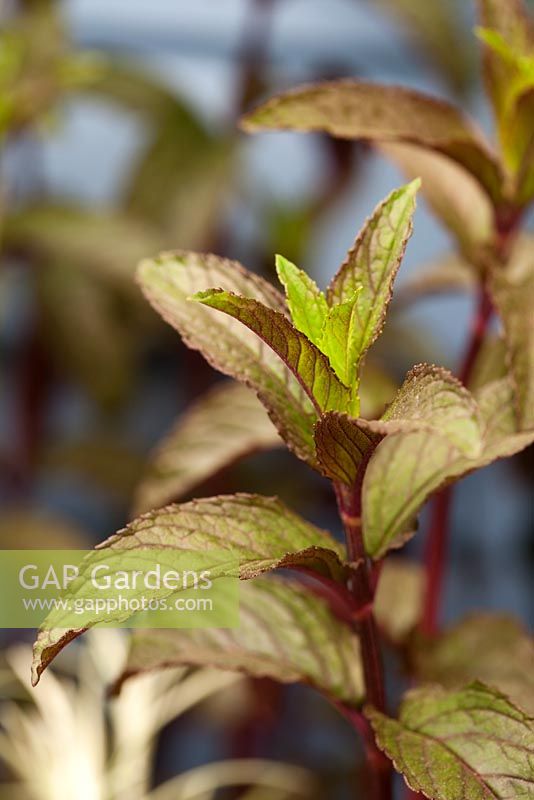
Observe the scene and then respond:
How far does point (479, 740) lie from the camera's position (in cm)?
28

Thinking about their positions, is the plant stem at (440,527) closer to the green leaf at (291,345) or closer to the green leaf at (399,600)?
the green leaf at (399,600)

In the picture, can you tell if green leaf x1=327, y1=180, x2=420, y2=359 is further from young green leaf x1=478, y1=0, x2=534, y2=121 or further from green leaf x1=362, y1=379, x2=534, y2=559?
young green leaf x1=478, y1=0, x2=534, y2=121

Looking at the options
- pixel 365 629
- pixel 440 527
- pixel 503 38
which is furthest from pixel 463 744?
pixel 503 38

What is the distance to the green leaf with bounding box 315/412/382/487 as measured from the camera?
0.26 m

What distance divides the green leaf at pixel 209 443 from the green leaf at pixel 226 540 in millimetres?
122

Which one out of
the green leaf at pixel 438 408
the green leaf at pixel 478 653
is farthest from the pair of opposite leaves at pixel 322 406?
the green leaf at pixel 478 653

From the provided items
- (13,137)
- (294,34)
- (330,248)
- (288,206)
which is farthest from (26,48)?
(294,34)

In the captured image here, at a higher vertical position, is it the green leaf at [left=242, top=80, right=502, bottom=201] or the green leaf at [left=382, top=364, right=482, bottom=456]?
the green leaf at [left=242, top=80, right=502, bottom=201]

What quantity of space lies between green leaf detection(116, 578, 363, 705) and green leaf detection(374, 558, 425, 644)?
0.09 meters

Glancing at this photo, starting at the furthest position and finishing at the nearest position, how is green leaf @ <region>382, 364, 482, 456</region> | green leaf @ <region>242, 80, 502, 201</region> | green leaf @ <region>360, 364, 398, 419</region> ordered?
1. green leaf @ <region>360, 364, 398, 419</region>
2. green leaf @ <region>242, 80, 502, 201</region>
3. green leaf @ <region>382, 364, 482, 456</region>

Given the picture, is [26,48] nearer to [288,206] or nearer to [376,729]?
[288,206]

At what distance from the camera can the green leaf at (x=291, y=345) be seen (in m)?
0.25

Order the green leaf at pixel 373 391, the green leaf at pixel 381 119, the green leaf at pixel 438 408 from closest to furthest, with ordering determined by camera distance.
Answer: the green leaf at pixel 438 408
the green leaf at pixel 381 119
the green leaf at pixel 373 391

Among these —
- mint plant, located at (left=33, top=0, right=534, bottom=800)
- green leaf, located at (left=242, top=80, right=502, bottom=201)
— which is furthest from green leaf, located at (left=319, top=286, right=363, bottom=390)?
green leaf, located at (left=242, top=80, right=502, bottom=201)
